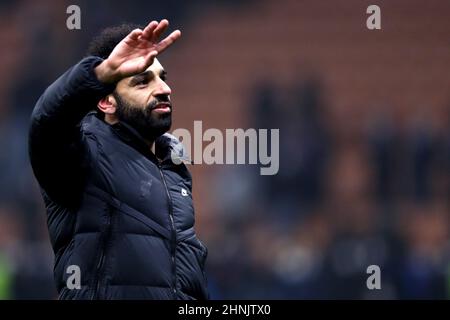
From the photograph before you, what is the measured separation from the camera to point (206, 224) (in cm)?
980

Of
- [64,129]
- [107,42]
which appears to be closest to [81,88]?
[64,129]

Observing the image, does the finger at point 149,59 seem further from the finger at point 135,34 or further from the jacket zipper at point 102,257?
the jacket zipper at point 102,257

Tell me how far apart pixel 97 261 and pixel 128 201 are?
17cm

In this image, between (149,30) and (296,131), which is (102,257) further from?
(296,131)

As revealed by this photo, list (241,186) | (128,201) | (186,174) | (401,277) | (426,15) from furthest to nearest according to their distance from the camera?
(426,15), (241,186), (401,277), (186,174), (128,201)

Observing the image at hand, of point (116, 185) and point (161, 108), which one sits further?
point (161, 108)

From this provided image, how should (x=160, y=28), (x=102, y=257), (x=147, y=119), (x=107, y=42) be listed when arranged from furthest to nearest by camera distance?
1. (x=107, y=42)
2. (x=147, y=119)
3. (x=102, y=257)
4. (x=160, y=28)

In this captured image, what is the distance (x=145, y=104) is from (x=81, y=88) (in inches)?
13.6

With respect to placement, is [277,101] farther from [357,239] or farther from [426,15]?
[426,15]

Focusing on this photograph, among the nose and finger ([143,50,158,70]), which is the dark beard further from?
finger ([143,50,158,70])

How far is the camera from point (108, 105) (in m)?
2.83

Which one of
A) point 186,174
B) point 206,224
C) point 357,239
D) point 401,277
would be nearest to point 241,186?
point 206,224

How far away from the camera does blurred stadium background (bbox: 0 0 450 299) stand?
334 inches
